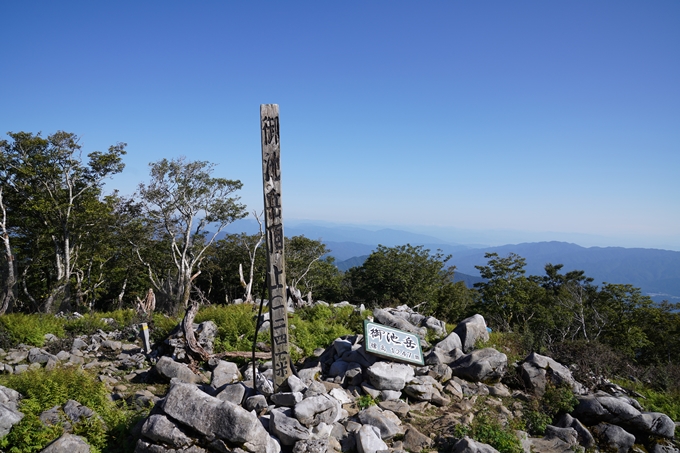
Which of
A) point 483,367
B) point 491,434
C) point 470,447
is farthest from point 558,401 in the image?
point 470,447

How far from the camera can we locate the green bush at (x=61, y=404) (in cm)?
507

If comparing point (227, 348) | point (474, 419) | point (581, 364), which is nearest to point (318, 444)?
point (474, 419)

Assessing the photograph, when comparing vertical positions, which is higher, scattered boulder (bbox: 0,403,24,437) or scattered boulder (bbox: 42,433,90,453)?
scattered boulder (bbox: 0,403,24,437)

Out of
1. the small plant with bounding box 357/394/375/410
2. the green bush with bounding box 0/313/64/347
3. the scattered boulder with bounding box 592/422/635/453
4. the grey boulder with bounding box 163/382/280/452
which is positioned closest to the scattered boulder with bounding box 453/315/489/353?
the scattered boulder with bounding box 592/422/635/453

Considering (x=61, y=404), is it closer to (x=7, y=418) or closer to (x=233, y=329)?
(x=7, y=418)

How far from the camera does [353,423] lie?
19.9 ft

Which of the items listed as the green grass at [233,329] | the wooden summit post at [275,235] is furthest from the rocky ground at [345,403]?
the wooden summit post at [275,235]

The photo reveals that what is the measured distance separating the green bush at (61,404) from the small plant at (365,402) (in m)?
3.52

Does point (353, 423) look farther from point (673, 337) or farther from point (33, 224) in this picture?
point (673, 337)

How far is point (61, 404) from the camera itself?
19.5ft

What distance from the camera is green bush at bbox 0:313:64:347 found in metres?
10.2

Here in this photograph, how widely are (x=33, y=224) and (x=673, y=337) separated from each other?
146ft

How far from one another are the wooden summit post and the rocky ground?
18.8 inches

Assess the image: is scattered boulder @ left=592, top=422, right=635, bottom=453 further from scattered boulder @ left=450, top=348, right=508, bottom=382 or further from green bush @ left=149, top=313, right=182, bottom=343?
green bush @ left=149, top=313, right=182, bottom=343
